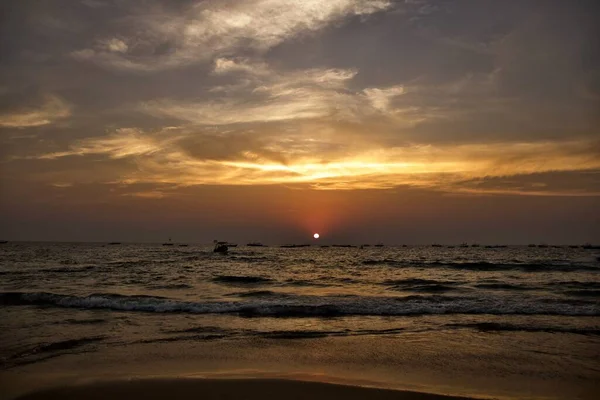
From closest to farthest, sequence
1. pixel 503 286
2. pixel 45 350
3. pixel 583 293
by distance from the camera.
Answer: pixel 45 350, pixel 583 293, pixel 503 286

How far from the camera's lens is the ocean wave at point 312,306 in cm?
1667

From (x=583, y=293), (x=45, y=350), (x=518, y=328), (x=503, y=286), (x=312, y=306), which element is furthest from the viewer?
(x=503, y=286)

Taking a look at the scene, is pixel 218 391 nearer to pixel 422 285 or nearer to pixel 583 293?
pixel 422 285

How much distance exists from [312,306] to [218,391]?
1058 centimetres

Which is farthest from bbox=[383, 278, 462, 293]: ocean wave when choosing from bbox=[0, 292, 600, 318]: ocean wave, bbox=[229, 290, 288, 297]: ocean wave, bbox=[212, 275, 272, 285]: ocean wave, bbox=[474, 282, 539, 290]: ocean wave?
bbox=[212, 275, 272, 285]: ocean wave

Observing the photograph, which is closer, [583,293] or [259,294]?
[259,294]

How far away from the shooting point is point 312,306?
57.1ft

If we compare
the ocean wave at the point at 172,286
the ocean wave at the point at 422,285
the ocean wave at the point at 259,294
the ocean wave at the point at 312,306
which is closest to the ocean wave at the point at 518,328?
the ocean wave at the point at 312,306

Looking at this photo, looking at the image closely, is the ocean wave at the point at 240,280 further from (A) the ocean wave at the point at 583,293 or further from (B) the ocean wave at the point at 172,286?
(A) the ocean wave at the point at 583,293

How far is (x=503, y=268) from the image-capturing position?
4453cm

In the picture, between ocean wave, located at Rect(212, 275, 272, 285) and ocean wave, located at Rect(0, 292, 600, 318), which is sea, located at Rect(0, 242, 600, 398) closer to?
ocean wave, located at Rect(0, 292, 600, 318)

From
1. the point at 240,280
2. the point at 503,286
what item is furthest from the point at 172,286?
the point at 503,286

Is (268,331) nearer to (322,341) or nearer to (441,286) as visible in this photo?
(322,341)

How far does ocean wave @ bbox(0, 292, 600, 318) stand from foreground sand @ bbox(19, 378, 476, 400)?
8.67 m
